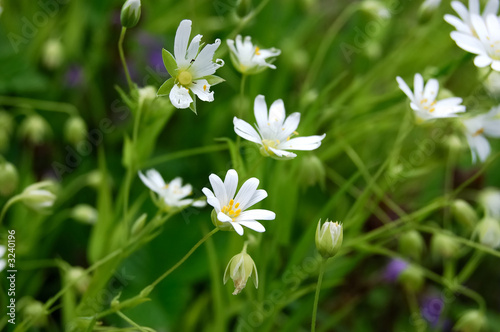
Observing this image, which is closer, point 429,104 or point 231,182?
point 231,182

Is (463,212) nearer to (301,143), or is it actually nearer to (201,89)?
(301,143)

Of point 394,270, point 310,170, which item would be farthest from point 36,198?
point 394,270

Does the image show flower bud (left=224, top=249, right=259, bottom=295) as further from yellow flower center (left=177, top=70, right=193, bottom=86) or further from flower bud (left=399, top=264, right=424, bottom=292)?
flower bud (left=399, top=264, right=424, bottom=292)

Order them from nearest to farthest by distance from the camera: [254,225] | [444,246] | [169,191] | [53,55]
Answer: [254,225]
[169,191]
[444,246]
[53,55]

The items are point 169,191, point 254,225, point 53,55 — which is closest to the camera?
point 254,225

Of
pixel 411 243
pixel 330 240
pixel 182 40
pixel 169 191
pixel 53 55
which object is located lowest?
pixel 411 243

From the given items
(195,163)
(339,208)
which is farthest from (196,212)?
(339,208)
